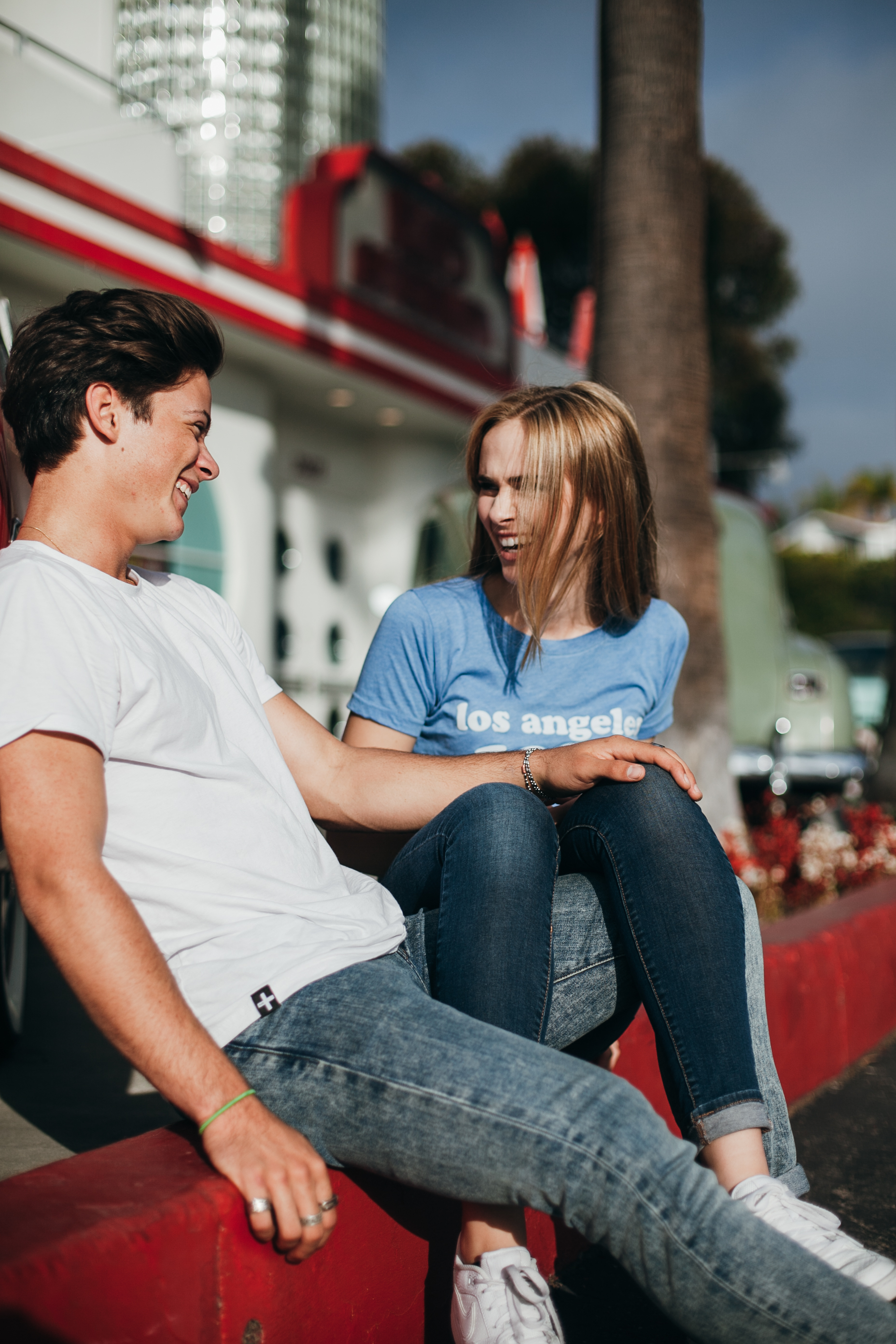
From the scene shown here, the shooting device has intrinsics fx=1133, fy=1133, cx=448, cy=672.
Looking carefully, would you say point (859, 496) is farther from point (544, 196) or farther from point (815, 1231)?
point (815, 1231)

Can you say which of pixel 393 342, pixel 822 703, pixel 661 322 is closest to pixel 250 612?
pixel 393 342

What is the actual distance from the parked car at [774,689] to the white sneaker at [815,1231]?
5669 mm

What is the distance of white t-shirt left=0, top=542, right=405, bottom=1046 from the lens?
4.66 feet

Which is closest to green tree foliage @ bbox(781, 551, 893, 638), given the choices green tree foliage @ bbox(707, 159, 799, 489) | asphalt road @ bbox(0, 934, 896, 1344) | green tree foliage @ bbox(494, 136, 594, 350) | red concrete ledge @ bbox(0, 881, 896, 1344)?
green tree foliage @ bbox(707, 159, 799, 489)

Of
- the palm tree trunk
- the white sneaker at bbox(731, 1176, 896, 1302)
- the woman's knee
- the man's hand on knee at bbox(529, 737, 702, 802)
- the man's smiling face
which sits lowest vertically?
the white sneaker at bbox(731, 1176, 896, 1302)

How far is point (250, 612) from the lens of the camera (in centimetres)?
943

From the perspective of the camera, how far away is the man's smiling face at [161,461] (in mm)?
1649

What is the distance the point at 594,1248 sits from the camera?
2295 millimetres

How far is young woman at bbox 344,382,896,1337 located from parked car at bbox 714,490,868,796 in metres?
4.83

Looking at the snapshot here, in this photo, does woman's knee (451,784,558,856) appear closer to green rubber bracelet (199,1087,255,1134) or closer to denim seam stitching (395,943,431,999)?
denim seam stitching (395,943,431,999)

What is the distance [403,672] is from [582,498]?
1.74ft

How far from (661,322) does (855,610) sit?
4220 cm

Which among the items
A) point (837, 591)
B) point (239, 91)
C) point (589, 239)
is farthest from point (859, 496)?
point (239, 91)

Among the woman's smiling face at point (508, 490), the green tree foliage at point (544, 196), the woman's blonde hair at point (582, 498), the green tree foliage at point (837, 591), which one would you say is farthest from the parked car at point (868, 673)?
the green tree foliage at point (837, 591)
